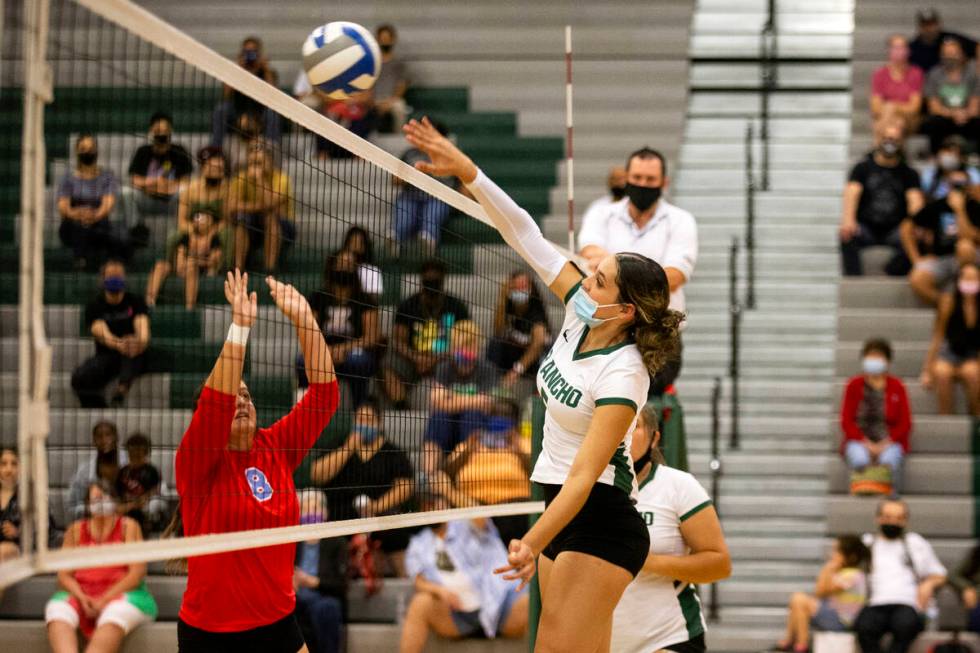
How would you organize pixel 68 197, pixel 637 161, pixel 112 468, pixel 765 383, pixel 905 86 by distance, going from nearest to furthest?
pixel 637 161
pixel 112 468
pixel 68 197
pixel 765 383
pixel 905 86

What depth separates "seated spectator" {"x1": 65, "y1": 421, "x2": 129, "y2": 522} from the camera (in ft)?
27.3

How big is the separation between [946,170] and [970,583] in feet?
16.4

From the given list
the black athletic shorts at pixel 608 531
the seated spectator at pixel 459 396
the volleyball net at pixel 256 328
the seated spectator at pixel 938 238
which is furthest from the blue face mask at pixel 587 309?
the seated spectator at pixel 938 238

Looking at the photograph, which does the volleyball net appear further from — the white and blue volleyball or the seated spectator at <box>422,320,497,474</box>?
the white and blue volleyball

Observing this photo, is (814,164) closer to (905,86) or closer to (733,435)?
(905,86)

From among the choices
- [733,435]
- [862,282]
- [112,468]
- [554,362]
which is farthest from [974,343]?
[554,362]

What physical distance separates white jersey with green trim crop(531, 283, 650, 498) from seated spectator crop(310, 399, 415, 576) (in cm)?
300

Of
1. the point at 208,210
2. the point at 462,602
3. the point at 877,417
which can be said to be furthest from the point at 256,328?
the point at 877,417

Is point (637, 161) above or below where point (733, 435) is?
above

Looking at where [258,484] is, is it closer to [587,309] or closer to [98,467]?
[587,309]

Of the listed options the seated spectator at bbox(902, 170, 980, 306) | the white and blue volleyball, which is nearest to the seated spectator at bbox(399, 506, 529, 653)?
the white and blue volleyball

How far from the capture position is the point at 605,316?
4738 millimetres

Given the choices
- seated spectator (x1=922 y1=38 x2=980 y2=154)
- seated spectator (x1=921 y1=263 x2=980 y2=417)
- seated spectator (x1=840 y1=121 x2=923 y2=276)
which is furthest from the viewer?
seated spectator (x1=922 y1=38 x2=980 y2=154)

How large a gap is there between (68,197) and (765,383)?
21.7 ft
